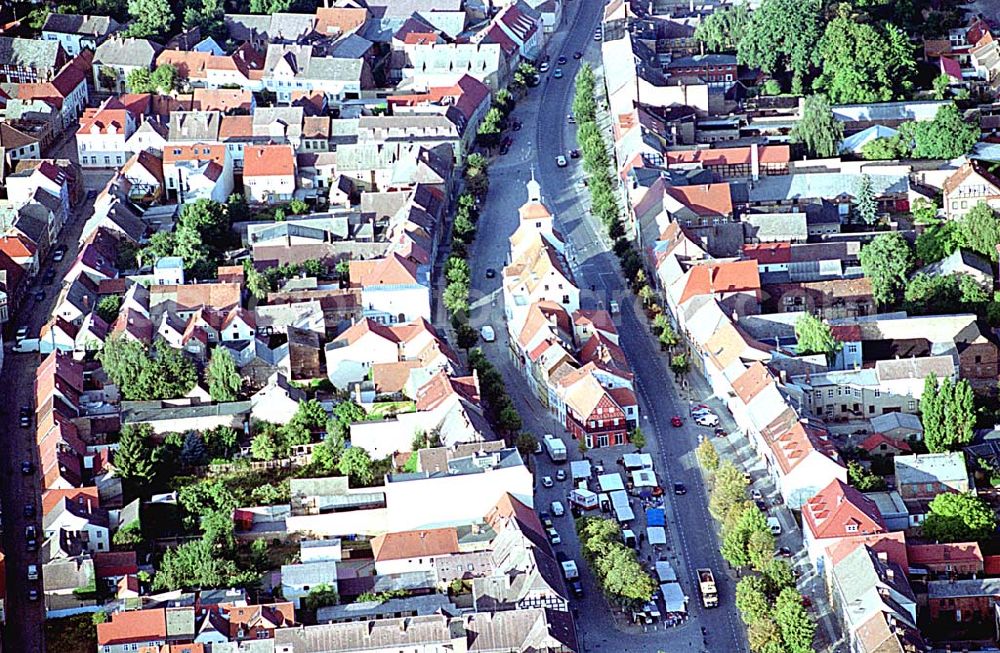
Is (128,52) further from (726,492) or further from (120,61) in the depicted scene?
(726,492)

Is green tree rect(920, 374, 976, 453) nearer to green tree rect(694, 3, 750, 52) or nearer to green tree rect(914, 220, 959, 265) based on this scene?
green tree rect(914, 220, 959, 265)

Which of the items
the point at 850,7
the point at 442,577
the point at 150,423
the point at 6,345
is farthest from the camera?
the point at 850,7

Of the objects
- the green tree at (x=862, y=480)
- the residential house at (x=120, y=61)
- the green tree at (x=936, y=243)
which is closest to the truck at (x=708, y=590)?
the green tree at (x=862, y=480)

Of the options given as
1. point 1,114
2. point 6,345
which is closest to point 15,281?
point 6,345

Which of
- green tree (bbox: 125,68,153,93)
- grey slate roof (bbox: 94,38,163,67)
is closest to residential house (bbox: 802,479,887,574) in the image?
green tree (bbox: 125,68,153,93)

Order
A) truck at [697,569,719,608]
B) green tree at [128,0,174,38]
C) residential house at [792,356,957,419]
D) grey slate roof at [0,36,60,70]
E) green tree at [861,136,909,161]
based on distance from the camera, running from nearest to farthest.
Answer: truck at [697,569,719,608]
residential house at [792,356,957,419]
green tree at [861,136,909,161]
grey slate roof at [0,36,60,70]
green tree at [128,0,174,38]

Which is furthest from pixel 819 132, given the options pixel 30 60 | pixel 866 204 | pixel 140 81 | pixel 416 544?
pixel 30 60

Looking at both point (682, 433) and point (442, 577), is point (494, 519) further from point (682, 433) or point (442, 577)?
point (682, 433)
